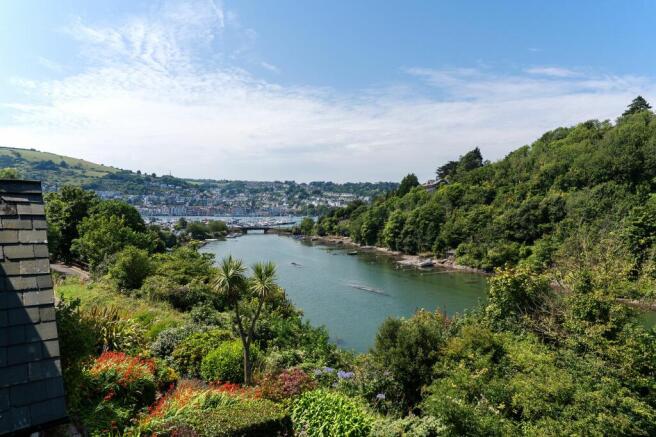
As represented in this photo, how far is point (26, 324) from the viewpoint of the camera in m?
3.55

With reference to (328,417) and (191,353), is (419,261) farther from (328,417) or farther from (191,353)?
(328,417)

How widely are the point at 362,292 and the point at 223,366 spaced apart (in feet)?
89.8

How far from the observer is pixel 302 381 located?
9.02 meters

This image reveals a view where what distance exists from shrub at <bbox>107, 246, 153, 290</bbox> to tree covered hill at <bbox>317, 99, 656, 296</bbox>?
2649 centimetres

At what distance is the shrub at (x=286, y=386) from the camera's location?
28.1ft

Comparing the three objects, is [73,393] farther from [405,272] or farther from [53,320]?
[405,272]

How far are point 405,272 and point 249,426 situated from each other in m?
43.8

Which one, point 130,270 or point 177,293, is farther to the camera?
point 130,270

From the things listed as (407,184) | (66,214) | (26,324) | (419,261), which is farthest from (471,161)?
(26,324)

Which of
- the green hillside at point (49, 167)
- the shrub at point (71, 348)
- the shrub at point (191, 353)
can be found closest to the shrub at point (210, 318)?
the shrub at point (191, 353)

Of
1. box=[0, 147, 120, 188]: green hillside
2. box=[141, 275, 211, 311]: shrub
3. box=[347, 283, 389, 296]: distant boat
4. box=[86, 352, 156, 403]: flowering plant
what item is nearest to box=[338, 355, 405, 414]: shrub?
box=[86, 352, 156, 403]: flowering plant

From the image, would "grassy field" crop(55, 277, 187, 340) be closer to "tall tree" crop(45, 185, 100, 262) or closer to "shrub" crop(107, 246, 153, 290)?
"shrub" crop(107, 246, 153, 290)

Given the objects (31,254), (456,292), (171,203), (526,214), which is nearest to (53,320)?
(31,254)

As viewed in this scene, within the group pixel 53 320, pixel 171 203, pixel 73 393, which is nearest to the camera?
pixel 53 320
